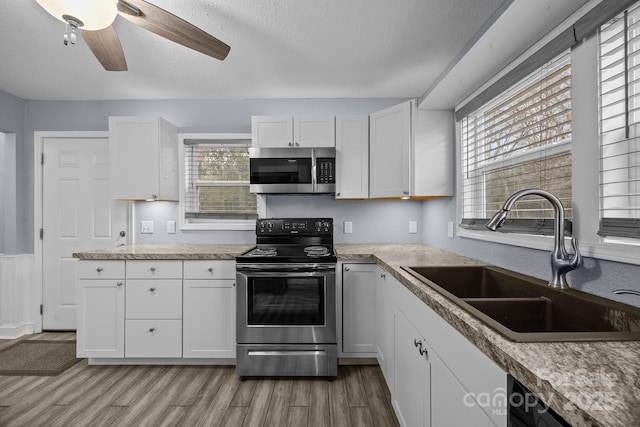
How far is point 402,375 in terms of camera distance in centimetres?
161

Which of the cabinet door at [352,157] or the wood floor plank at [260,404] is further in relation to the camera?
the cabinet door at [352,157]

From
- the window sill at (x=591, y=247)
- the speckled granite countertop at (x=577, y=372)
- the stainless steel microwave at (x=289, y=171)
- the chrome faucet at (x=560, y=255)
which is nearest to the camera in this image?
the speckled granite countertop at (x=577, y=372)

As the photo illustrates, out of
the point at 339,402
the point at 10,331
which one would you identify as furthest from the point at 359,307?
the point at 10,331

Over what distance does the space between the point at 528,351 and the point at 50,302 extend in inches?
162

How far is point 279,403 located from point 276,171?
1.76m

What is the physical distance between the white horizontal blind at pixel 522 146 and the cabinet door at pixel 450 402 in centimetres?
90

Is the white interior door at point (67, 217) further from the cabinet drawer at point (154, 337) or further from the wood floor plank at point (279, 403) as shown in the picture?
the wood floor plank at point (279, 403)

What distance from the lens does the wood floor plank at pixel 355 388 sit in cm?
200

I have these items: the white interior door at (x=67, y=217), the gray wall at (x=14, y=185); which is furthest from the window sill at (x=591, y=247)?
the gray wall at (x=14, y=185)

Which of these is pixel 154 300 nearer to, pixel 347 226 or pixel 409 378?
pixel 347 226

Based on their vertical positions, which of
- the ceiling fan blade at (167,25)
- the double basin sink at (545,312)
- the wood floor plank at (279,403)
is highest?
the ceiling fan blade at (167,25)

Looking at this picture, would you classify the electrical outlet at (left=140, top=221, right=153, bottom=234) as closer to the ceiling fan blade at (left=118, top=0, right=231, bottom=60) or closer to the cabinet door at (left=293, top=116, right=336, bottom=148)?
the cabinet door at (left=293, top=116, right=336, bottom=148)

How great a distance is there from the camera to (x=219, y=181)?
10.1 feet

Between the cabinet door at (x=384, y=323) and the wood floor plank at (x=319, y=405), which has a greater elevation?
the cabinet door at (x=384, y=323)
